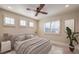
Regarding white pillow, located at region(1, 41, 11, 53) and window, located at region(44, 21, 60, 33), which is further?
window, located at region(44, 21, 60, 33)

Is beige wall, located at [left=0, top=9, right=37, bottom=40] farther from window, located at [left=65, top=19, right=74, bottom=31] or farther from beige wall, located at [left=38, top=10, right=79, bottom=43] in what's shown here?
window, located at [left=65, top=19, right=74, bottom=31]

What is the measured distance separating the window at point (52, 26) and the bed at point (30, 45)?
24 centimetres

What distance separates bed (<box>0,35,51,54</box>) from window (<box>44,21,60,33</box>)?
24 centimetres

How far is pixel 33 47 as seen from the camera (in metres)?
1.24

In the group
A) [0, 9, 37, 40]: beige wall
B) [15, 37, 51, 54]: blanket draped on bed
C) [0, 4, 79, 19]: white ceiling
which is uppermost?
[0, 4, 79, 19]: white ceiling

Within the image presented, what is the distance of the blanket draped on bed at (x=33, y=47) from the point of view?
124cm

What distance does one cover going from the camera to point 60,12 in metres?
1.35

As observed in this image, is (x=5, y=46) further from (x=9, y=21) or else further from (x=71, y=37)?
(x=71, y=37)

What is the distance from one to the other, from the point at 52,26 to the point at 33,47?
0.58 meters

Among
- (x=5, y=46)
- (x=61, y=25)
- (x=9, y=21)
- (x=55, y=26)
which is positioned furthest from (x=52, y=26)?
(x=5, y=46)

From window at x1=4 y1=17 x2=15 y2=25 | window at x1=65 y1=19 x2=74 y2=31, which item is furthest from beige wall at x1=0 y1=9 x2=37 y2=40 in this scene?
window at x1=65 y1=19 x2=74 y2=31

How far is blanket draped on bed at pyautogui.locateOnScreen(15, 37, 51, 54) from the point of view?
1.24 metres
